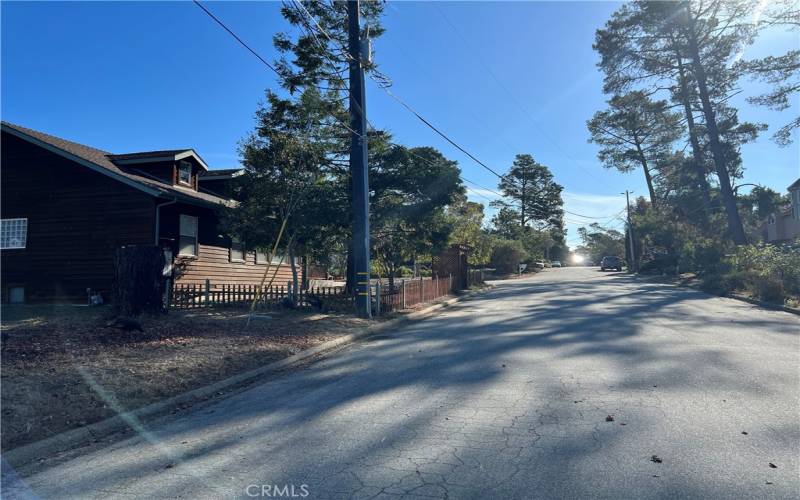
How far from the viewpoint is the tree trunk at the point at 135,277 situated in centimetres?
1156

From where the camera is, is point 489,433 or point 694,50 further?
point 694,50

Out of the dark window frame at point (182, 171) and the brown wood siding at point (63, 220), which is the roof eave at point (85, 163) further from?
the dark window frame at point (182, 171)

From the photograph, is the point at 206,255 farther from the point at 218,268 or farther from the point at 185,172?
the point at 185,172

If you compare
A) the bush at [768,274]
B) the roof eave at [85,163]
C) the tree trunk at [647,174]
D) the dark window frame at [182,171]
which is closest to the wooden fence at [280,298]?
the roof eave at [85,163]

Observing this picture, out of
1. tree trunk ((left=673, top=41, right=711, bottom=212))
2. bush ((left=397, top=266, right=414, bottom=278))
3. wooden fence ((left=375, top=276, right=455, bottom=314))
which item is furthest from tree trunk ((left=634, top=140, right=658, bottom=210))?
wooden fence ((left=375, top=276, right=455, bottom=314))

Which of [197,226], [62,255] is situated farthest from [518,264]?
[62,255]

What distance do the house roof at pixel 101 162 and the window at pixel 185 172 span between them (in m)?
0.38

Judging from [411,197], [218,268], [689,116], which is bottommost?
[218,268]

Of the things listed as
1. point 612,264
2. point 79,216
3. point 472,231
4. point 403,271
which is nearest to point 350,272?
point 79,216

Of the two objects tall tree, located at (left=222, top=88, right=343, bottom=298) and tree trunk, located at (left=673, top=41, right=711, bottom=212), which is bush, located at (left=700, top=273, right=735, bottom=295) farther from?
tall tree, located at (left=222, top=88, right=343, bottom=298)

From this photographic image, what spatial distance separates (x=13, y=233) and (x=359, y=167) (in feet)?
44.9

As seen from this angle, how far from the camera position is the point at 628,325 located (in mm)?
12156

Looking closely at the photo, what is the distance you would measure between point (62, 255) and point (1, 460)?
16.3 meters

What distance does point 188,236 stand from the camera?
19.5m
